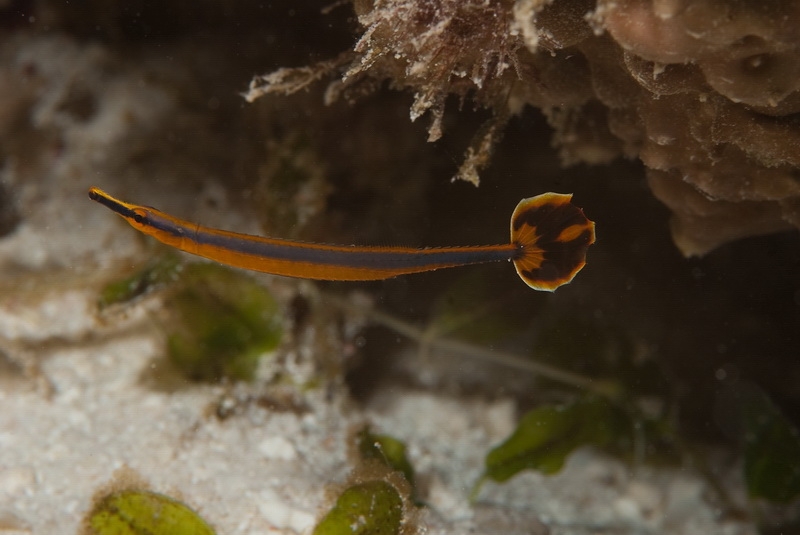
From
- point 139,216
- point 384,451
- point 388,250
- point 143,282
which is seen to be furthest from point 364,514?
point 143,282

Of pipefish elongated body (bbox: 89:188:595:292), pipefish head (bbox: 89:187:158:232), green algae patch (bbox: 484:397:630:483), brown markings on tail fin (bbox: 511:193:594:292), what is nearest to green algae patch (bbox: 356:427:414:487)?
green algae patch (bbox: 484:397:630:483)

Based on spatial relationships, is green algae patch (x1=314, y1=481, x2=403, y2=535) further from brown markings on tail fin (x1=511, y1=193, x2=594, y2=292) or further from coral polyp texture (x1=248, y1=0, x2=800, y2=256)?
coral polyp texture (x1=248, y1=0, x2=800, y2=256)

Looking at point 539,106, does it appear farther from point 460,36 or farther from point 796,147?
point 796,147

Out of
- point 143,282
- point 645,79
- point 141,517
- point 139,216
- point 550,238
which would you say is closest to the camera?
point 645,79

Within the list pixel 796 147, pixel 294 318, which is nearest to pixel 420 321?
pixel 294 318

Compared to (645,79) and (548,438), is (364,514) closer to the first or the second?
(548,438)

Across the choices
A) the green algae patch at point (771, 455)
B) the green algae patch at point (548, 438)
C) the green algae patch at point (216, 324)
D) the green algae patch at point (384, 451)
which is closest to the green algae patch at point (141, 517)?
the green algae patch at point (384, 451)

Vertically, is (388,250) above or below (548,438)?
above
